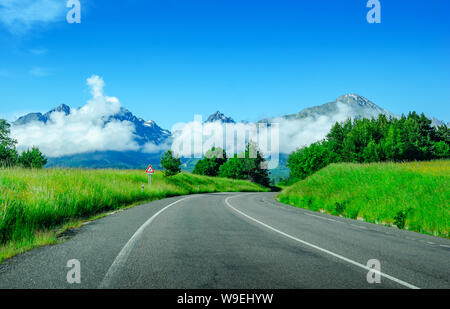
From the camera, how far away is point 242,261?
5410mm

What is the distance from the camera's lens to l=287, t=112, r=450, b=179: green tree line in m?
63.4

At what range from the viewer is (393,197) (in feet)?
50.9

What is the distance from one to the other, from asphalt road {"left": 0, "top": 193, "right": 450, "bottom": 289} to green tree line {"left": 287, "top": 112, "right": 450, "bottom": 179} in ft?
193

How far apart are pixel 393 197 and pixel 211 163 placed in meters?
92.2

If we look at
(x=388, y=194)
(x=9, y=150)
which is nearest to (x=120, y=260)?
(x=388, y=194)

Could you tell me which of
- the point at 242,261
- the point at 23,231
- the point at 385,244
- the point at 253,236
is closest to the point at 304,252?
the point at 242,261

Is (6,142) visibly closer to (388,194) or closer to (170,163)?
(170,163)

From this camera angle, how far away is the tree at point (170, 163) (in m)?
46.0

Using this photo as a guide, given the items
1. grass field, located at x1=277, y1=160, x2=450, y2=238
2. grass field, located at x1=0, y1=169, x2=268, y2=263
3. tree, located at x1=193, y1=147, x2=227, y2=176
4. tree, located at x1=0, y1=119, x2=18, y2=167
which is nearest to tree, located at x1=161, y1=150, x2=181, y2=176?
grass field, located at x1=277, y1=160, x2=450, y2=238

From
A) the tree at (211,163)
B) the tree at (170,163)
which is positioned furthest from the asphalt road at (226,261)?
the tree at (211,163)

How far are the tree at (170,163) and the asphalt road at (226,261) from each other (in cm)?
3742

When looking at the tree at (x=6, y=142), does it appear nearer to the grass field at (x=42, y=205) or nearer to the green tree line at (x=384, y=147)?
the grass field at (x=42, y=205)
